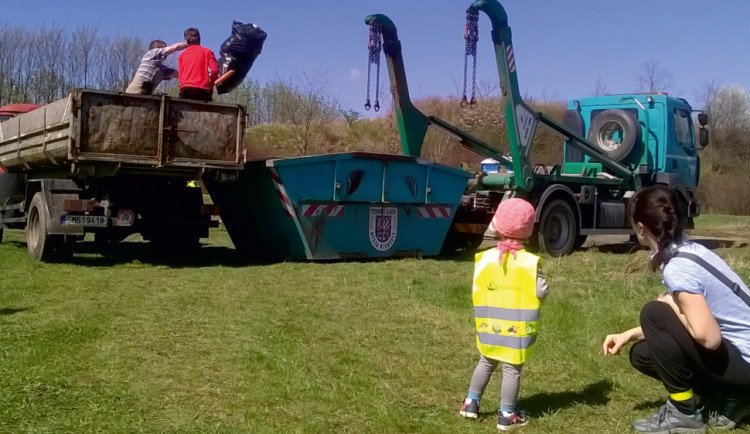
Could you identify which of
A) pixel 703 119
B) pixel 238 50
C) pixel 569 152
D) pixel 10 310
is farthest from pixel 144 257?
pixel 703 119

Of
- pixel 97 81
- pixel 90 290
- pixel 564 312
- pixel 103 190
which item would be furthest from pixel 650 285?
pixel 97 81

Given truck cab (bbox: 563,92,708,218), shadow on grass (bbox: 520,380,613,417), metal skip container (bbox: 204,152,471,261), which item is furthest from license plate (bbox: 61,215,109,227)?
truck cab (bbox: 563,92,708,218)

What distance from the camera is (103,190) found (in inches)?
388

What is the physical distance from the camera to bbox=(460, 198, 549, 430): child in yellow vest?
4.05 metres

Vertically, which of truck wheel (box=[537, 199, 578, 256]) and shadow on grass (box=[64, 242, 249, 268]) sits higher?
truck wheel (box=[537, 199, 578, 256])

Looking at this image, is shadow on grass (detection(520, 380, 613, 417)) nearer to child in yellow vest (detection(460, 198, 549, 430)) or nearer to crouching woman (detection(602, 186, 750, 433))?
child in yellow vest (detection(460, 198, 549, 430))

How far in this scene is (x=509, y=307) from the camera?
4078 mm

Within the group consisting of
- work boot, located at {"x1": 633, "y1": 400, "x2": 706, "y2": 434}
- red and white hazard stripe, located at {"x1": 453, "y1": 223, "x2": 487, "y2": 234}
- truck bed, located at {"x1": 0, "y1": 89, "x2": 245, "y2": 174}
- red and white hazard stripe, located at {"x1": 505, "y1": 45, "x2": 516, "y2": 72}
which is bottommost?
work boot, located at {"x1": 633, "y1": 400, "x2": 706, "y2": 434}

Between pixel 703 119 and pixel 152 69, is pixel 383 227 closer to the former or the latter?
pixel 152 69

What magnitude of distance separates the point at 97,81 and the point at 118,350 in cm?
2563

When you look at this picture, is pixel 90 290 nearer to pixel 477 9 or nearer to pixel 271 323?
pixel 271 323

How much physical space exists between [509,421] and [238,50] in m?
7.33

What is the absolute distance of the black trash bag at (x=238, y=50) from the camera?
10.2 m

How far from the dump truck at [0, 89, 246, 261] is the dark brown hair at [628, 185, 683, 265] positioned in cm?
658
